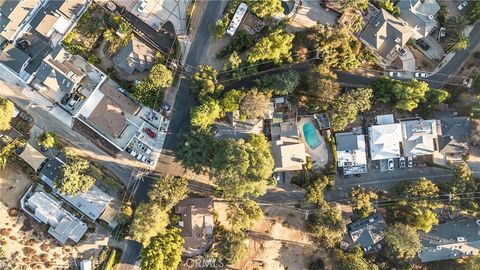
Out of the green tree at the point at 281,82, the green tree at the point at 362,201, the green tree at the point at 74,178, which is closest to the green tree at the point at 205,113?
the green tree at the point at 281,82

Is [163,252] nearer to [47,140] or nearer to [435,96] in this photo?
[47,140]

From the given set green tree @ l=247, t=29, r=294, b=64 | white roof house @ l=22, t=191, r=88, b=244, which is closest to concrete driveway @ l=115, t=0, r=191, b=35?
green tree @ l=247, t=29, r=294, b=64

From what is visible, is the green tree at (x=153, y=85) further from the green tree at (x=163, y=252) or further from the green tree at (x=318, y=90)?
the green tree at (x=318, y=90)

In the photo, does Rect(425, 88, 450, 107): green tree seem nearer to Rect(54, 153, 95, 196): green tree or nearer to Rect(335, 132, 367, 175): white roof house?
Rect(335, 132, 367, 175): white roof house

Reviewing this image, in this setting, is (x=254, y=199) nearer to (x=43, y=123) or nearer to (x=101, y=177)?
(x=101, y=177)

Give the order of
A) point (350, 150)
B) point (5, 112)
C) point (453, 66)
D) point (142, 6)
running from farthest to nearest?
point (453, 66) < point (350, 150) < point (142, 6) < point (5, 112)

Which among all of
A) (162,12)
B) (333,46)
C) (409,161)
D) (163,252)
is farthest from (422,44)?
(163,252)

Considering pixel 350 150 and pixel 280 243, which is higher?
pixel 350 150
